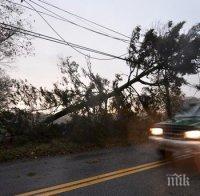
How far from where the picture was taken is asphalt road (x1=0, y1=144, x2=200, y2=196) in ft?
22.4

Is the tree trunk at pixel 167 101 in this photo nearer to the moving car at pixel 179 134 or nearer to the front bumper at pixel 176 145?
the moving car at pixel 179 134

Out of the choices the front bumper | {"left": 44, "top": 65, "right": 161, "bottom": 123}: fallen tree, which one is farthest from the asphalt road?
{"left": 44, "top": 65, "right": 161, "bottom": 123}: fallen tree

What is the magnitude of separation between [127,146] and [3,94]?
662 cm

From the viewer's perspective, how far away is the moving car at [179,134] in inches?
341

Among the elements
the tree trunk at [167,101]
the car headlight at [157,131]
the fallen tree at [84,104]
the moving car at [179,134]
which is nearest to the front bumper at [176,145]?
the moving car at [179,134]

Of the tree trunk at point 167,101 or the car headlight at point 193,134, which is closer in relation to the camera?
the car headlight at point 193,134

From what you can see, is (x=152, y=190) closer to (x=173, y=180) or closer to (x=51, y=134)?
(x=173, y=180)

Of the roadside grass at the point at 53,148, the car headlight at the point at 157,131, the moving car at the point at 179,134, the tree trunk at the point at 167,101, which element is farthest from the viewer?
the tree trunk at the point at 167,101

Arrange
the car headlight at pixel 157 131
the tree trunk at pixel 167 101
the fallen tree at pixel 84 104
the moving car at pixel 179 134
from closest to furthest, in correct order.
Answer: the moving car at pixel 179 134
the car headlight at pixel 157 131
the fallen tree at pixel 84 104
the tree trunk at pixel 167 101

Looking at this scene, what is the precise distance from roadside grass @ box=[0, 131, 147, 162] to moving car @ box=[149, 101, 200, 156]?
11.4 ft

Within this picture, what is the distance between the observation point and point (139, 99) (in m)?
17.9

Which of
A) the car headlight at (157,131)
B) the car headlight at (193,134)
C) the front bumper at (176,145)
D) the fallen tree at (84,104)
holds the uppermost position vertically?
the fallen tree at (84,104)

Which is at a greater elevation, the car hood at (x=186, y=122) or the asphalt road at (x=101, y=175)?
the car hood at (x=186, y=122)

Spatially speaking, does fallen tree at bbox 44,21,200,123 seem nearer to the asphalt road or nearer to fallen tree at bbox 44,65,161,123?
fallen tree at bbox 44,65,161,123
